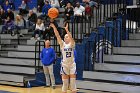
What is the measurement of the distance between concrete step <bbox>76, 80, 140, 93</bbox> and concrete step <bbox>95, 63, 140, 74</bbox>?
737mm

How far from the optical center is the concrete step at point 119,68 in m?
11.4

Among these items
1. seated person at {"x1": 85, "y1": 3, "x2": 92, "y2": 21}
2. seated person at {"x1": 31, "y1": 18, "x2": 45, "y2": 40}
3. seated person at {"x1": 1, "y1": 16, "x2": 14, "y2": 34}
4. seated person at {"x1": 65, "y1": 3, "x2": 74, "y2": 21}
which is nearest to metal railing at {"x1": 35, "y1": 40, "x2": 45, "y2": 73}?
seated person at {"x1": 31, "y1": 18, "x2": 45, "y2": 40}

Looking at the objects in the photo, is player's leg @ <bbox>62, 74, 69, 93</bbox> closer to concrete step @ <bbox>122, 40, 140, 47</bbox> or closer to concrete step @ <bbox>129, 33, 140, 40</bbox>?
concrete step @ <bbox>122, 40, 140, 47</bbox>

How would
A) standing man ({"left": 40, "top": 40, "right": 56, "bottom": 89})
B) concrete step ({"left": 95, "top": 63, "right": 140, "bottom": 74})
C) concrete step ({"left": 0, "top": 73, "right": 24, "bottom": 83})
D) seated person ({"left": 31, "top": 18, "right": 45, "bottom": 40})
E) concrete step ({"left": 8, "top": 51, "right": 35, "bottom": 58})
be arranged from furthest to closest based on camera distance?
1. seated person ({"left": 31, "top": 18, "right": 45, "bottom": 40})
2. concrete step ({"left": 8, "top": 51, "right": 35, "bottom": 58})
3. concrete step ({"left": 0, "top": 73, "right": 24, "bottom": 83})
4. standing man ({"left": 40, "top": 40, "right": 56, "bottom": 89})
5. concrete step ({"left": 95, "top": 63, "right": 140, "bottom": 74})

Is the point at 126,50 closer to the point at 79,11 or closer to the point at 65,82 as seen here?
the point at 65,82

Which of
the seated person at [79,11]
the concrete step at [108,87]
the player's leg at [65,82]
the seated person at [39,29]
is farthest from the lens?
the seated person at [39,29]

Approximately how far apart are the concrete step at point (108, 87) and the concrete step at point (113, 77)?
0.94 ft

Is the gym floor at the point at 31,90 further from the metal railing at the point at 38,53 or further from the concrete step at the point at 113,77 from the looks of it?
the metal railing at the point at 38,53

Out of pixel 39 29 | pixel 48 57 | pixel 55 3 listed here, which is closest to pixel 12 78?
pixel 48 57

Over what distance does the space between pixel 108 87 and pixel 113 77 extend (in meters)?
0.47

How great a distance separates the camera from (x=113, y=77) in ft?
37.7

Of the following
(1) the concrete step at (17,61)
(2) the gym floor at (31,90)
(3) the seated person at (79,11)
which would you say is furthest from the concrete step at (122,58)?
(1) the concrete step at (17,61)

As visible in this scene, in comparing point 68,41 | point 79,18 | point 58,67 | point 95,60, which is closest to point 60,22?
point 79,18

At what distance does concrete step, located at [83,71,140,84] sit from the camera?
36.3 feet
